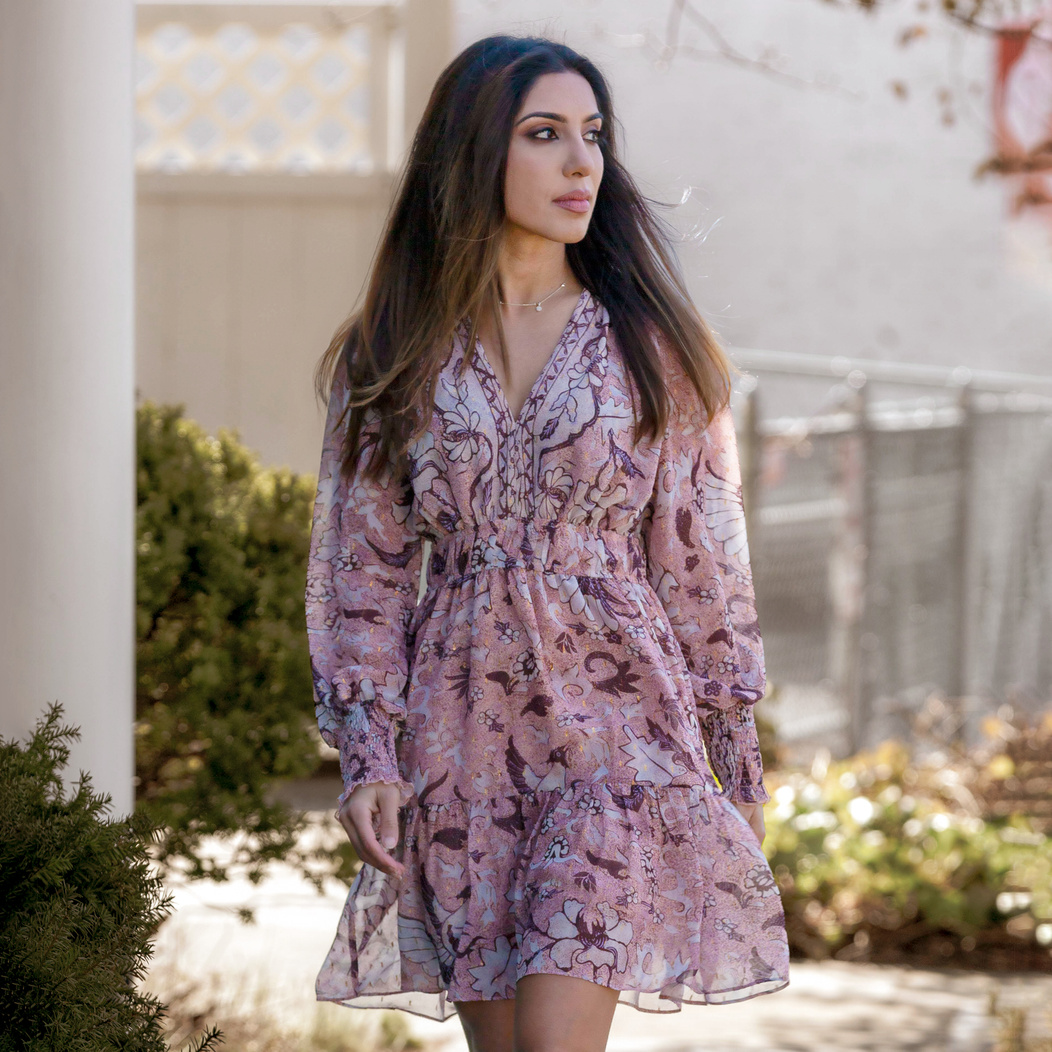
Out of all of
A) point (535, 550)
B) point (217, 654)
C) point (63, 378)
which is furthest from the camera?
point (217, 654)

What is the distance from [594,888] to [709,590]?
0.51m

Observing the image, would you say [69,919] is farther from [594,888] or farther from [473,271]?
[473,271]

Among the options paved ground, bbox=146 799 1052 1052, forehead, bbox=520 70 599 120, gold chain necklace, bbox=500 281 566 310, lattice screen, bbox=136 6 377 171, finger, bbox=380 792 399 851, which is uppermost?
lattice screen, bbox=136 6 377 171

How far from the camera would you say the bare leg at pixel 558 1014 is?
2049 millimetres

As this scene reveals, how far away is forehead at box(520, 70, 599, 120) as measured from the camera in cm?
239

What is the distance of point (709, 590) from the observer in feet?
7.82

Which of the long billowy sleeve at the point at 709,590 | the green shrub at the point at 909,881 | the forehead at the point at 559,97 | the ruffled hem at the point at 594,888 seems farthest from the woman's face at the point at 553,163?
the green shrub at the point at 909,881

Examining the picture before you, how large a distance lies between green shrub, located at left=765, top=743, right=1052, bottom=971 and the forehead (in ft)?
11.2

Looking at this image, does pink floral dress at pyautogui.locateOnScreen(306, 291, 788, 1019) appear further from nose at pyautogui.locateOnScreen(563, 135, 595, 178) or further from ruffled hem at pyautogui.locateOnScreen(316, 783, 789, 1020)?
nose at pyautogui.locateOnScreen(563, 135, 595, 178)

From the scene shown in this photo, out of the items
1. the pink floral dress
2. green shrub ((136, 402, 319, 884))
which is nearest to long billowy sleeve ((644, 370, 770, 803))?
the pink floral dress

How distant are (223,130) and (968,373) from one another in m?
3.83

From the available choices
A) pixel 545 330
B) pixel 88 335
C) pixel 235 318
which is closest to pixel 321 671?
pixel 545 330

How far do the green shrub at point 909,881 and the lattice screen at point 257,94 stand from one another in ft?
12.6

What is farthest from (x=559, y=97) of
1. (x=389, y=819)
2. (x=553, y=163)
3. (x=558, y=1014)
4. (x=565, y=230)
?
(x=558, y=1014)
